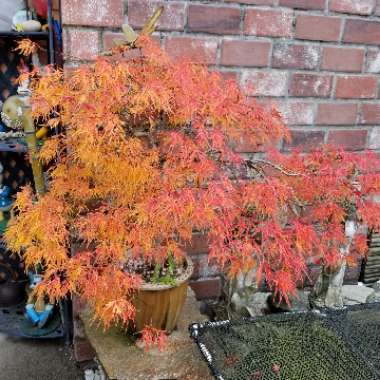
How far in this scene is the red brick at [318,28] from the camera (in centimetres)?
148

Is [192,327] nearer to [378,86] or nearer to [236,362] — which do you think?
[236,362]

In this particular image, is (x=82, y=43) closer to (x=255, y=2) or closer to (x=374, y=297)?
(x=255, y=2)

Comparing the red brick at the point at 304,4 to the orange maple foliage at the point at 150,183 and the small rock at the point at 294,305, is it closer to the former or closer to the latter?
the orange maple foliage at the point at 150,183

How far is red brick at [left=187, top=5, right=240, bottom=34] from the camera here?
1.36 metres

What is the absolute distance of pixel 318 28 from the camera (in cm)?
150

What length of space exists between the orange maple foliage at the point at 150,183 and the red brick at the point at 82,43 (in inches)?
4.0

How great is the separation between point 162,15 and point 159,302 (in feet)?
2.86

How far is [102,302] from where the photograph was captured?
113 cm

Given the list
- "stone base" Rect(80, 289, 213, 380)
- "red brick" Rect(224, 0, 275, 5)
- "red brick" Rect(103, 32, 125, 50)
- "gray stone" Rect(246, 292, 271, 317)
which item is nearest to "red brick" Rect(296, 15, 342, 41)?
"red brick" Rect(224, 0, 275, 5)

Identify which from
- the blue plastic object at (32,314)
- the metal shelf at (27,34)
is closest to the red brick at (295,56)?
the metal shelf at (27,34)

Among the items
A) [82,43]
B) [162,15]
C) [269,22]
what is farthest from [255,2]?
[82,43]

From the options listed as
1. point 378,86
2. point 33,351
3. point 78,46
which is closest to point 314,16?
point 378,86

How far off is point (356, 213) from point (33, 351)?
1.39 m

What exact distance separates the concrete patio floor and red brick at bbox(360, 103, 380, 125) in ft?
4.91
